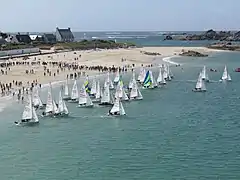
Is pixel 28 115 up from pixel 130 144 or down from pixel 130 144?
→ up

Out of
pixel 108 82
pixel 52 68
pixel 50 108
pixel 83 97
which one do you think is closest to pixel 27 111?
pixel 50 108

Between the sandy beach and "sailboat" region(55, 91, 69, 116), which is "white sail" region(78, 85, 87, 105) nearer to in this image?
"sailboat" region(55, 91, 69, 116)

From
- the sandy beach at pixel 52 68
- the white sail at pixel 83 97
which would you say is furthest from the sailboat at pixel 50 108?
the sandy beach at pixel 52 68

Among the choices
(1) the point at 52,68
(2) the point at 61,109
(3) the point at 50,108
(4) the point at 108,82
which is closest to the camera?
(3) the point at 50,108

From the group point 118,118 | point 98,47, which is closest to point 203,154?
point 118,118

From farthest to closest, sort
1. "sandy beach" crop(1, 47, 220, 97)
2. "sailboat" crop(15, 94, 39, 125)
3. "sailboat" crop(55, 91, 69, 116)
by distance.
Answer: "sandy beach" crop(1, 47, 220, 97), "sailboat" crop(55, 91, 69, 116), "sailboat" crop(15, 94, 39, 125)

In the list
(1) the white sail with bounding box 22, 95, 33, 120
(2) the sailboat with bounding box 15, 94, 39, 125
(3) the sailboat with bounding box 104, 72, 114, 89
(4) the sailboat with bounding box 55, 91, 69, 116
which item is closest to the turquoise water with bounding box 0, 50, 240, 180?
(4) the sailboat with bounding box 55, 91, 69, 116

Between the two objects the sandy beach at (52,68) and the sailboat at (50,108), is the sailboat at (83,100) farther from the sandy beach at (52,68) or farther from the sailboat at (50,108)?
the sandy beach at (52,68)

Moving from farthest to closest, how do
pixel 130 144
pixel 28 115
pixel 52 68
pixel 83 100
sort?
pixel 52 68, pixel 83 100, pixel 28 115, pixel 130 144

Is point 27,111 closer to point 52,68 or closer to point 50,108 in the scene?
point 50,108

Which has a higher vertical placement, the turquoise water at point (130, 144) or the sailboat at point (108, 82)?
the sailboat at point (108, 82)
